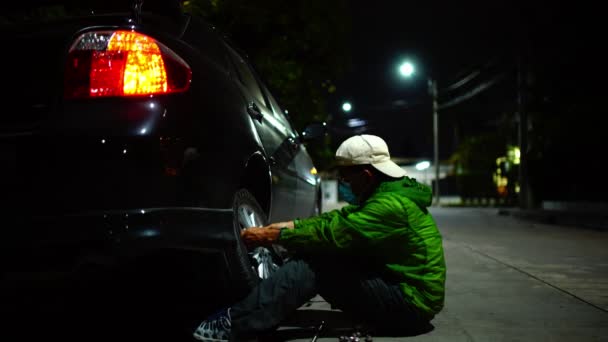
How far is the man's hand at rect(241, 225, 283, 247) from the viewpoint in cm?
300

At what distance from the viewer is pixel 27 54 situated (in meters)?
2.63

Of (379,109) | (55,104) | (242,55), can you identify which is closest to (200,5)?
(242,55)

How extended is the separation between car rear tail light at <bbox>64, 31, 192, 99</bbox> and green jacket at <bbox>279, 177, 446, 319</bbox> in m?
1.02

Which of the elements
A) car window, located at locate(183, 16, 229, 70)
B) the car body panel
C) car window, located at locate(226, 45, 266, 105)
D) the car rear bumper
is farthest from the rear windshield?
the car rear bumper

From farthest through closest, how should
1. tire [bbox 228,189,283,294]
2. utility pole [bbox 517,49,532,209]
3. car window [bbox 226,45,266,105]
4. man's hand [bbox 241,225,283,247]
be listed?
utility pole [bbox 517,49,532,209], car window [bbox 226,45,266,105], man's hand [bbox 241,225,283,247], tire [bbox 228,189,283,294]

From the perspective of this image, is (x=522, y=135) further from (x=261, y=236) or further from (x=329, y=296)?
(x=261, y=236)

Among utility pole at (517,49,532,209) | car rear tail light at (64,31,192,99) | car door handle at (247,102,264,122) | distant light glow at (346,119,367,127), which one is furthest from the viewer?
distant light glow at (346,119,367,127)

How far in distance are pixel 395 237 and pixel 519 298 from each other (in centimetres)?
201

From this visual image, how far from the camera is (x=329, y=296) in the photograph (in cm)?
312

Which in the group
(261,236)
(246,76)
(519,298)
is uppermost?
(246,76)

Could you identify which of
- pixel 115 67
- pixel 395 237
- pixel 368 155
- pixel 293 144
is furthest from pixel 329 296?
pixel 293 144

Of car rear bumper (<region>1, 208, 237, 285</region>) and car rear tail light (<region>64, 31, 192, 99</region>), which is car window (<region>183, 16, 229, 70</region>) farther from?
car rear bumper (<region>1, 208, 237, 285</region>)

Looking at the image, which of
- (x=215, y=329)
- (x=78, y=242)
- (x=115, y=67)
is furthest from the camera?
(x=215, y=329)

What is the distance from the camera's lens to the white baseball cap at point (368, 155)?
10.3 feet
